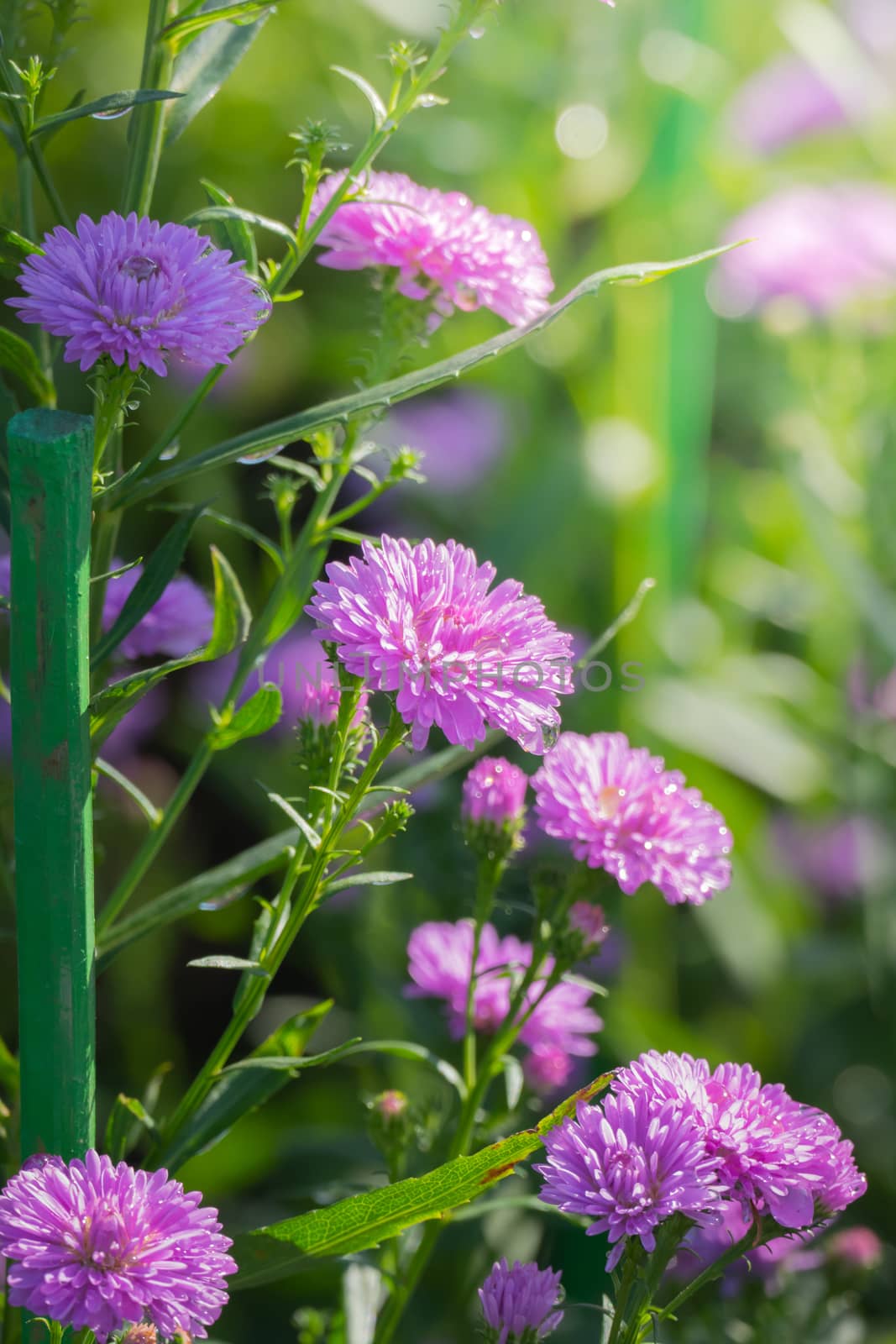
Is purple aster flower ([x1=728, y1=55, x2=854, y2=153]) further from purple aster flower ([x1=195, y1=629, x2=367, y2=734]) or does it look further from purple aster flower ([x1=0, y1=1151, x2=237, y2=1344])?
purple aster flower ([x1=0, y1=1151, x2=237, y2=1344])

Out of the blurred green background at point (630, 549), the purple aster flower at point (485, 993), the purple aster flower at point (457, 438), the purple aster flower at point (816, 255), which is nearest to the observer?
the purple aster flower at point (485, 993)

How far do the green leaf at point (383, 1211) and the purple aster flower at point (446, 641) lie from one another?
0.31 feet

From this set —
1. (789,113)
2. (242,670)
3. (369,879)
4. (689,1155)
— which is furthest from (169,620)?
(789,113)

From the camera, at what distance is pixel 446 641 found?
0.36m

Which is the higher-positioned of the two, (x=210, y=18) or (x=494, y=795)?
(x=210, y=18)

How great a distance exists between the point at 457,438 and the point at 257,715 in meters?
1.03

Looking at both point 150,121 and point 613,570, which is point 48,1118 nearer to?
→ point 150,121

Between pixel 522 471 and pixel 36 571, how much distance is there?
38.4 inches

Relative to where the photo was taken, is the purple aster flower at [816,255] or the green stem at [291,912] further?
the purple aster flower at [816,255]

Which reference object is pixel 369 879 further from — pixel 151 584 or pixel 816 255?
pixel 816 255

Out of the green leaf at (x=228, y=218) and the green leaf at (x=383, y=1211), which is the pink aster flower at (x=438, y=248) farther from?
the green leaf at (x=383, y=1211)

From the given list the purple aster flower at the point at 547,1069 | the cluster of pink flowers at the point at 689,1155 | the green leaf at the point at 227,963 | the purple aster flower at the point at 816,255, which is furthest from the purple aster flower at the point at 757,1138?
the purple aster flower at the point at 816,255

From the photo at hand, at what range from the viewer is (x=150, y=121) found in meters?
0.40

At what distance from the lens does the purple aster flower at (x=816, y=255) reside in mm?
1234
